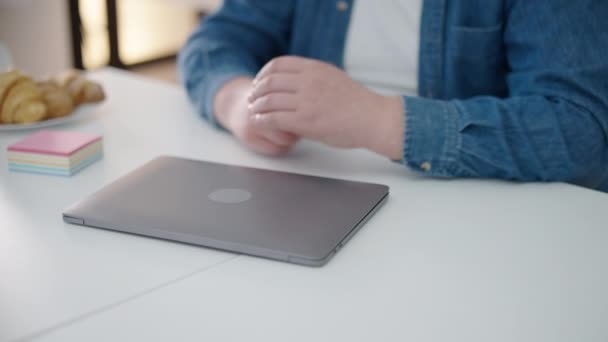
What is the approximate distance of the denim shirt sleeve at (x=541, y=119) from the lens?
2.56ft

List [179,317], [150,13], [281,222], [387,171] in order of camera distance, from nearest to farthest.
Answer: [179,317] < [281,222] < [387,171] < [150,13]

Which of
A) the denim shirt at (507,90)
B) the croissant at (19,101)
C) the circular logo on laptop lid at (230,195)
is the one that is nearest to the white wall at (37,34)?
the croissant at (19,101)

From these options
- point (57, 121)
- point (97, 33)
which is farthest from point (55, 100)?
point (97, 33)

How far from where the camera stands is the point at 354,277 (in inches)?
22.3

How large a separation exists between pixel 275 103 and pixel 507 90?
16.8 inches

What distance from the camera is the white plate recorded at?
90 centimetres

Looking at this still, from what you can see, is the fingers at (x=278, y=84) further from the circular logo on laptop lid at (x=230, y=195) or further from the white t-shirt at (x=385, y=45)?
the white t-shirt at (x=385, y=45)

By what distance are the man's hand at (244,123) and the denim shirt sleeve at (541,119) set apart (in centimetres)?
16

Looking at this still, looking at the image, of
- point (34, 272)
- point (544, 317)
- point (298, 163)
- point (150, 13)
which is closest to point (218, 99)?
point (298, 163)

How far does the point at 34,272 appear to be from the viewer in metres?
0.56

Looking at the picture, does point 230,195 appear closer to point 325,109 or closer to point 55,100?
point 325,109

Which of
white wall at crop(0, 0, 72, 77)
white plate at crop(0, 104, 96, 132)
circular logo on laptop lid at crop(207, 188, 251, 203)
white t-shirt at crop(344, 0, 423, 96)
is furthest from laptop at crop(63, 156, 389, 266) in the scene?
white wall at crop(0, 0, 72, 77)

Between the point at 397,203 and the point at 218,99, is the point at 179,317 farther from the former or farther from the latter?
the point at 218,99

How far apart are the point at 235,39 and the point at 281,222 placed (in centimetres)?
57
